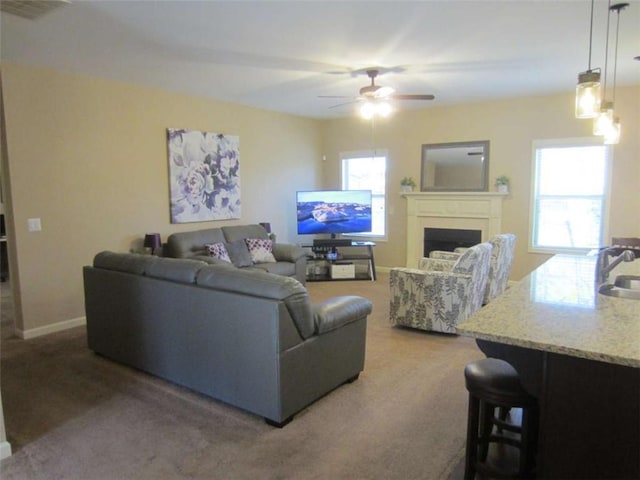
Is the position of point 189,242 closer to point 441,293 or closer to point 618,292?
point 441,293

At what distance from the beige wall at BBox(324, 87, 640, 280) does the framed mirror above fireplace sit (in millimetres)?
102

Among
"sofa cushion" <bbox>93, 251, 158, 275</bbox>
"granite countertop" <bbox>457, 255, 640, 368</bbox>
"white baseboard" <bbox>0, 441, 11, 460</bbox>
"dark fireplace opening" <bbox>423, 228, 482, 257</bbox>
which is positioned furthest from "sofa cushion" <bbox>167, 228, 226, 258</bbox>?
"granite countertop" <bbox>457, 255, 640, 368</bbox>

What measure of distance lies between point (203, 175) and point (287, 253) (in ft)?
5.21

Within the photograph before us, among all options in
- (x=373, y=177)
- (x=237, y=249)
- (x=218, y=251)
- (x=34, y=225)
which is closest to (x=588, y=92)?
(x=218, y=251)

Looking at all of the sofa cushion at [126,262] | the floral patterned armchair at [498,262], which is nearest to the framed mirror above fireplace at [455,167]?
the floral patterned armchair at [498,262]

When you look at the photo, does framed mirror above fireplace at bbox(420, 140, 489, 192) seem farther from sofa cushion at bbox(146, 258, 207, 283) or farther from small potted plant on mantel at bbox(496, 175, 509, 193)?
sofa cushion at bbox(146, 258, 207, 283)

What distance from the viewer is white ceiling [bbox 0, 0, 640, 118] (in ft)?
10.4

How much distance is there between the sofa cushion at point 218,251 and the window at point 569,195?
436 centimetres

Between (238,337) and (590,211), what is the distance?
5.39m

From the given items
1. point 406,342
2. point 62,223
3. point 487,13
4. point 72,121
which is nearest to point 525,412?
point 406,342

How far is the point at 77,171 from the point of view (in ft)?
15.8

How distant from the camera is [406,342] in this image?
14.1 feet

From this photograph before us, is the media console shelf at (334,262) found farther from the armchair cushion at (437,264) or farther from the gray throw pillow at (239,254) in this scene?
the armchair cushion at (437,264)

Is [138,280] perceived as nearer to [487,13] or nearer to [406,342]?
[406,342]
